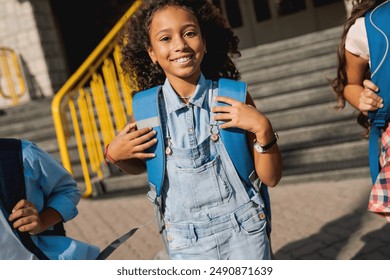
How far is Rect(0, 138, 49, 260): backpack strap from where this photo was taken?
4.76ft

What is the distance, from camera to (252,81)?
20.8ft

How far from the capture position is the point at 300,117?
205 inches

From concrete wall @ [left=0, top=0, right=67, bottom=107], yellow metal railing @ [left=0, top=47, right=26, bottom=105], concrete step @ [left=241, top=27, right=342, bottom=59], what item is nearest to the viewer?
concrete step @ [left=241, top=27, right=342, bottom=59]

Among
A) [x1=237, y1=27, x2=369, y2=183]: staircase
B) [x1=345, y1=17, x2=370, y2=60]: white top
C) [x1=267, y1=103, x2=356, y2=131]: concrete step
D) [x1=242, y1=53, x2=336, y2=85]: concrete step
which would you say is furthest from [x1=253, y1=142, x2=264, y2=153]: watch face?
[x1=242, y1=53, x2=336, y2=85]: concrete step

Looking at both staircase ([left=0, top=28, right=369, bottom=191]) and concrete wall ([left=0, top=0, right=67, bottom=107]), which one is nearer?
staircase ([left=0, top=28, right=369, bottom=191])

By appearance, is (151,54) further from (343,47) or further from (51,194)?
(343,47)

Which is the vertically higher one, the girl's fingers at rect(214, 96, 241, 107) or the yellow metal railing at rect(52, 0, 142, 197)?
the girl's fingers at rect(214, 96, 241, 107)

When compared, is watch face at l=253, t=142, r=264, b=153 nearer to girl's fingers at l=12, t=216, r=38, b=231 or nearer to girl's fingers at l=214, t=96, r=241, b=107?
girl's fingers at l=214, t=96, r=241, b=107

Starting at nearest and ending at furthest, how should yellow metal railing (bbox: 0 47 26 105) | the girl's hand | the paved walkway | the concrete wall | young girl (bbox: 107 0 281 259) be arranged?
the girl's hand → young girl (bbox: 107 0 281 259) → the paved walkway → the concrete wall → yellow metal railing (bbox: 0 47 26 105)

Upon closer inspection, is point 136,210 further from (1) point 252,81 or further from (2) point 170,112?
(2) point 170,112

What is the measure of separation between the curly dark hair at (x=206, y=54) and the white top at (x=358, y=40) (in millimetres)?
451
